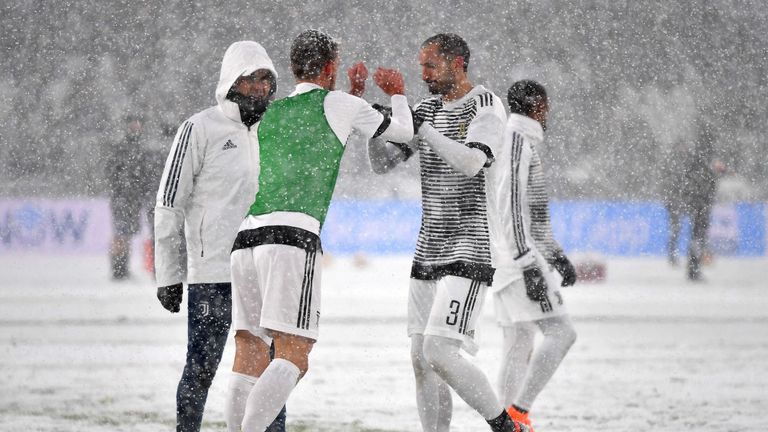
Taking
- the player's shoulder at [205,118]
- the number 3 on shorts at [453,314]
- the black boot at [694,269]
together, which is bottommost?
the black boot at [694,269]

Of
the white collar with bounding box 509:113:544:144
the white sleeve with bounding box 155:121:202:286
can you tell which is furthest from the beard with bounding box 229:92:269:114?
the white collar with bounding box 509:113:544:144

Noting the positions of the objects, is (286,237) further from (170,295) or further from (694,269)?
(694,269)

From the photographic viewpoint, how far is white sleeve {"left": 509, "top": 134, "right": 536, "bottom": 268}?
16.0 ft

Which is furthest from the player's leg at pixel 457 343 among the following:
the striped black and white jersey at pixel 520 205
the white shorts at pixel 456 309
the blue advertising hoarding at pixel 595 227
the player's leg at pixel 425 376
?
the blue advertising hoarding at pixel 595 227

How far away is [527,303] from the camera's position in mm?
4957

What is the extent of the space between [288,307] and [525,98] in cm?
177

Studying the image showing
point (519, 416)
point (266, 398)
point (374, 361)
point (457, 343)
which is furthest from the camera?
point (374, 361)

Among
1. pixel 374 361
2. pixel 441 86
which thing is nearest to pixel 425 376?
pixel 441 86

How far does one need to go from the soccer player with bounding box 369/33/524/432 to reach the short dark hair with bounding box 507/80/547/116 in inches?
26.1

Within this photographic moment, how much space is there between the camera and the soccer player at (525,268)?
488 centimetres

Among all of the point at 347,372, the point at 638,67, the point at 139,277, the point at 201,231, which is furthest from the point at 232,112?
the point at 638,67

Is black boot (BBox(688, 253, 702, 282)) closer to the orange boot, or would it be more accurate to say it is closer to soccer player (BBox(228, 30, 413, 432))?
the orange boot

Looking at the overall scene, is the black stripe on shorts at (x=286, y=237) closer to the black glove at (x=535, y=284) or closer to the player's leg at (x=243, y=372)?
the player's leg at (x=243, y=372)

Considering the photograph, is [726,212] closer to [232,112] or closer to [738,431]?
[738,431]
